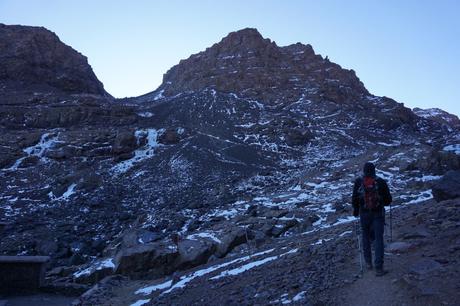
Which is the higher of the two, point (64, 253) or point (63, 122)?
point (63, 122)

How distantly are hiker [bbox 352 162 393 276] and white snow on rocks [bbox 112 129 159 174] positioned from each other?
3241 centimetres

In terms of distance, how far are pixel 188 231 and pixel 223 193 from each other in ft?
30.1

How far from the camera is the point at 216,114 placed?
2199 inches

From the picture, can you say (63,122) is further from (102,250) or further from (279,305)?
(279,305)

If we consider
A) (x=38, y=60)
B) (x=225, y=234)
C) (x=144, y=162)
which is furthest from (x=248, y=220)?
(x=38, y=60)

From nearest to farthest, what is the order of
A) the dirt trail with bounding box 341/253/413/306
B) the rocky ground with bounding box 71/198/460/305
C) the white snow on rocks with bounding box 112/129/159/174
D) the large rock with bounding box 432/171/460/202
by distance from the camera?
1. the dirt trail with bounding box 341/253/413/306
2. the rocky ground with bounding box 71/198/460/305
3. the large rock with bounding box 432/171/460/202
4. the white snow on rocks with bounding box 112/129/159/174

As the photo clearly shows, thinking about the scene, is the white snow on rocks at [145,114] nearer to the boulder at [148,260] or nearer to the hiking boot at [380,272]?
the boulder at [148,260]

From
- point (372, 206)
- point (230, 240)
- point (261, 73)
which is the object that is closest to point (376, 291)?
point (372, 206)

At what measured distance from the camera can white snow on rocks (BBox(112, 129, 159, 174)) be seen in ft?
129

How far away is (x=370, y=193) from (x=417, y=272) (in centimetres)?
Answer: 138

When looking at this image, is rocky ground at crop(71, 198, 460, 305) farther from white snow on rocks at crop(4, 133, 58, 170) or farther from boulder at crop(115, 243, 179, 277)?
white snow on rocks at crop(4, 133, 58, 170)

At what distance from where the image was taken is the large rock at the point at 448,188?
39.2 feet

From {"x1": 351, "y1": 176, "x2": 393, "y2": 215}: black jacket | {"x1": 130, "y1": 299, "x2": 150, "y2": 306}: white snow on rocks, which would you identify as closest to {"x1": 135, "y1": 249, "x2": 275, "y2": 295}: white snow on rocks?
{"x1": 130, "y1": 299, "x2": 150, "y2": 306}: white snow on rocks

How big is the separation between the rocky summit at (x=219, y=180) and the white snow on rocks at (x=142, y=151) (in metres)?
0.24
